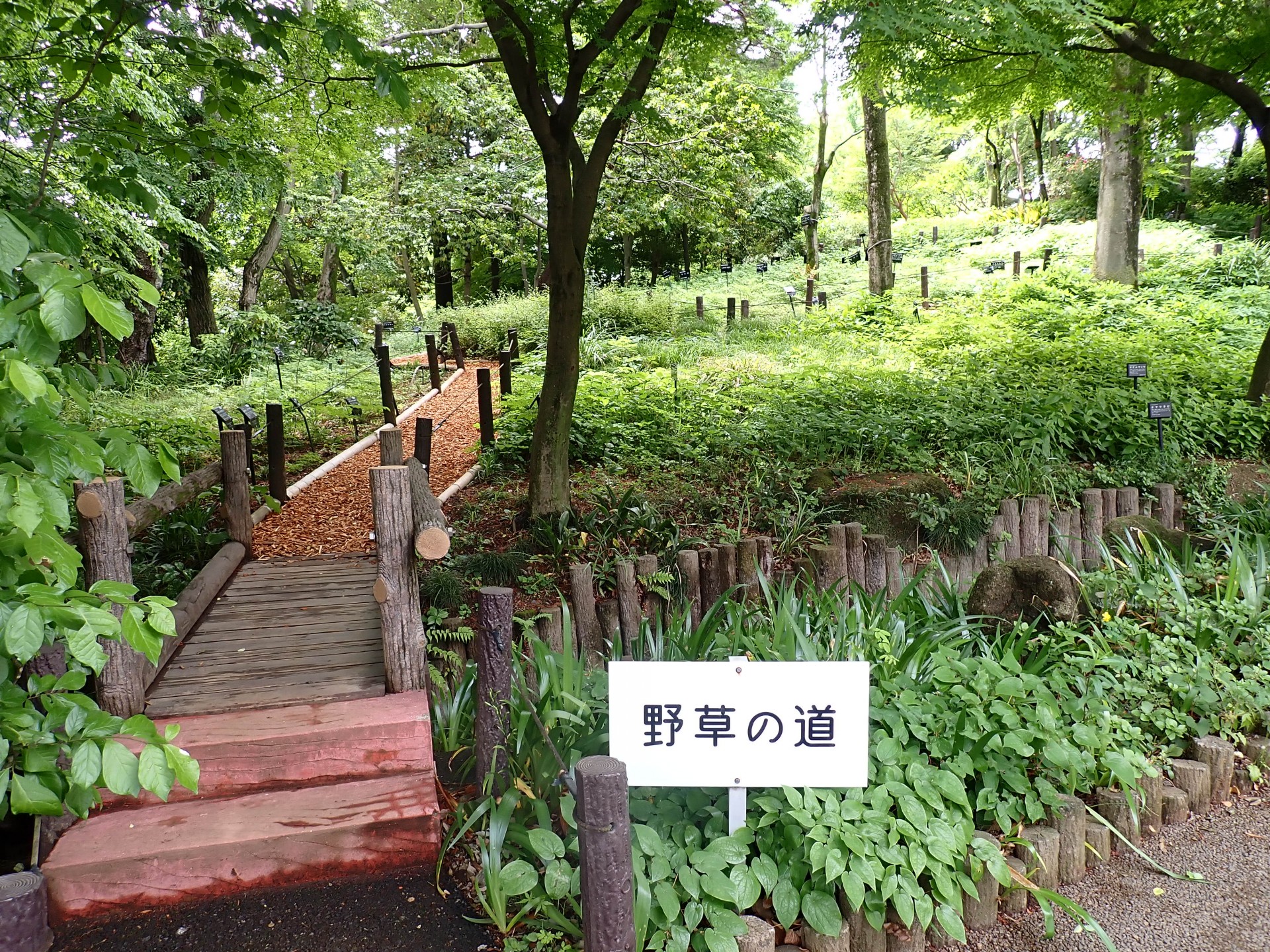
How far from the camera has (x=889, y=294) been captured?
50.5ft

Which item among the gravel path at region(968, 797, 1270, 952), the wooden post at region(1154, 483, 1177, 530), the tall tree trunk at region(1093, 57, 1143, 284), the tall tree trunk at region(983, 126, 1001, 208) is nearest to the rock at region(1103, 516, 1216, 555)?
the wooden post at region(1154, 483, 1177, 530)

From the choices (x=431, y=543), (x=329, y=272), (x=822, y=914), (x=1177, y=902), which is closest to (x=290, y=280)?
(x=329, y=272)

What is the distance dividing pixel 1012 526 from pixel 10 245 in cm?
545

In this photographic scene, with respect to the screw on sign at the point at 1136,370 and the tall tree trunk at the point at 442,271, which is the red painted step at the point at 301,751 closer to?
the screw on sign at the point at 1136,370

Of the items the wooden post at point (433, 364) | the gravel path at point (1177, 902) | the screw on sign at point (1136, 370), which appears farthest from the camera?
the wooden post at point (433, 364)

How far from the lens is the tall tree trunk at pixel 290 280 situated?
2512 centimetres

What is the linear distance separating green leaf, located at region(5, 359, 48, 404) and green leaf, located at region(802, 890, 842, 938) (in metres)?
2.55

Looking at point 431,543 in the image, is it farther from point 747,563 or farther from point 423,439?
point 423,439

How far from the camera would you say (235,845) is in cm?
299

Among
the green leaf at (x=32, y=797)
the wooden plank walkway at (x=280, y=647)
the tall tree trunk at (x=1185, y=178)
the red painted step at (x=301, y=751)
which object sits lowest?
the red painted step at (x=301, y=751)

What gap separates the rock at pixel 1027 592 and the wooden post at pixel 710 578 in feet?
4.41

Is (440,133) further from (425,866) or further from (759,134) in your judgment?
(425,866)

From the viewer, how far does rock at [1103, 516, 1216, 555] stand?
16.6ft

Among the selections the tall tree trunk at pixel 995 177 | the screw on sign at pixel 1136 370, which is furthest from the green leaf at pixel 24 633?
the tall tree trunk at pixel 995 177
